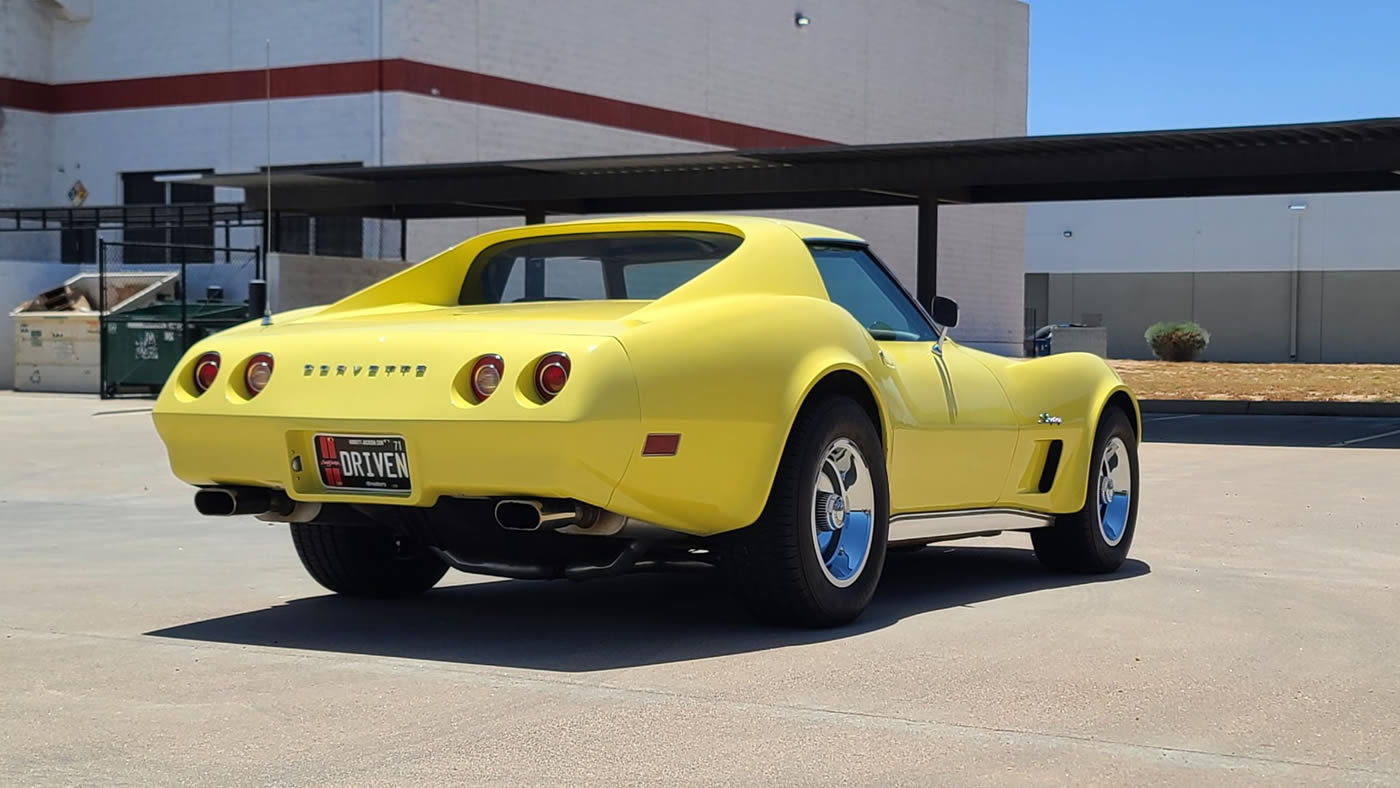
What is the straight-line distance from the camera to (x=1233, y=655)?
5773 mm

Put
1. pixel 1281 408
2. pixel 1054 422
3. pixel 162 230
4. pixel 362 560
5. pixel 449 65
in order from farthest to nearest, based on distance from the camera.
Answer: pixel 162 230
pixel 449 65
pixel 1281 408
pixel 1054 422
pixel 362 560

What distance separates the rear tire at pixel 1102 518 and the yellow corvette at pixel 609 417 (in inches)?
30.3

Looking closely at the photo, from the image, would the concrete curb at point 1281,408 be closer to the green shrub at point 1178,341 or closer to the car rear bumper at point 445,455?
the car rear bumper at point 445,455

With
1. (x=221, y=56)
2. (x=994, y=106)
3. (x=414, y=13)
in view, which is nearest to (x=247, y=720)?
(x=414, y=13)

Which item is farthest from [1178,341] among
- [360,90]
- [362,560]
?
[362,560]

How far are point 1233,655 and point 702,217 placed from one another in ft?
8.27

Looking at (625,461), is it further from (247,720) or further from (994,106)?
(994,106)

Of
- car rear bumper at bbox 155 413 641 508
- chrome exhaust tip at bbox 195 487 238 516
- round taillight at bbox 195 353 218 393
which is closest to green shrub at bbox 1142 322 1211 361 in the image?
round taillight at bbox 195 353 218 393

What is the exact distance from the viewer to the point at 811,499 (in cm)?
594

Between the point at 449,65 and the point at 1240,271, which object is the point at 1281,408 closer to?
the point at 449,65

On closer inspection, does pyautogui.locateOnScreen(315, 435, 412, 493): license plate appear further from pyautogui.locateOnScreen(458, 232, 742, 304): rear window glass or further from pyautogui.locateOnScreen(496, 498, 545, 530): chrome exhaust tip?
pyautogui.locateOnScreen(458, 232, 742, 304): rear window glass

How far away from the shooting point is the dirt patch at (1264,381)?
105ft

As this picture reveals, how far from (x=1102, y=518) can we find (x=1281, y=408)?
19684mm

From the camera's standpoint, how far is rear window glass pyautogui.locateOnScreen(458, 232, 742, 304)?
661 centimetres
